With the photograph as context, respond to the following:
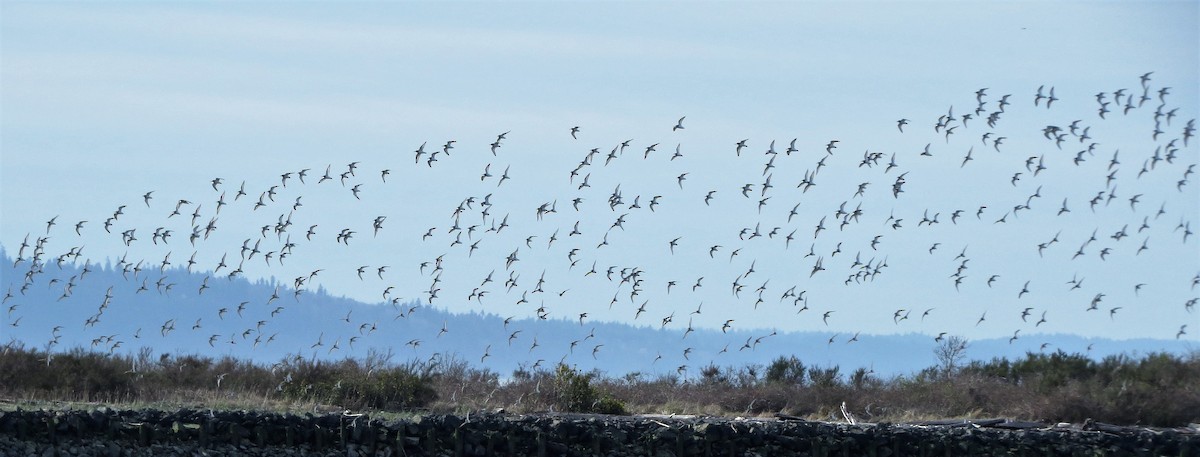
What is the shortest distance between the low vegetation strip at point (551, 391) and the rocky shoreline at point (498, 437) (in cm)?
348

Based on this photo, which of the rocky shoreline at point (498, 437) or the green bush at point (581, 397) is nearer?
the rocky shoreline at point (498, 437)

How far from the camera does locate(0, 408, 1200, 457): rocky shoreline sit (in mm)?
17156

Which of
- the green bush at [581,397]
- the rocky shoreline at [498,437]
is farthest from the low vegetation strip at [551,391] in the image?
the rocky shoreline at [498,437]

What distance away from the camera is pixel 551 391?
24.7 m

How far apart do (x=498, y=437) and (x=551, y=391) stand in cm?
656

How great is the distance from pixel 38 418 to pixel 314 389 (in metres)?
7.59

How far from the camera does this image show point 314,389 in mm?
24578

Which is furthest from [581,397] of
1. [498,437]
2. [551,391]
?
[498,437]

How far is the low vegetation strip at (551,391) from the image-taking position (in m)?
23.8

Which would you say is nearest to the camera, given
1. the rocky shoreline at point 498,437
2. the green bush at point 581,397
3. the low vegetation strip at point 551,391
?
the rocky shoreline at point 498,437

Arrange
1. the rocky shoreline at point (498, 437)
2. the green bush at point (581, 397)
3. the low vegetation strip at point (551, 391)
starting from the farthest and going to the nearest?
the green bush at point (581, 397), the low vegetation strip at point (551, 391), the rocky shoreline at point (498, 437)

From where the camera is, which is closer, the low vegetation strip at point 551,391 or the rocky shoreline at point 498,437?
the rocky shoreline at point 498,437

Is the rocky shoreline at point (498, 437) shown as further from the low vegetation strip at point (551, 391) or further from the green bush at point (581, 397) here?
the green bush at point (581, 397)

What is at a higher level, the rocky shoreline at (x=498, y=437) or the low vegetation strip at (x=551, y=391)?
the low vegetation strip at (x=551, y=391)
